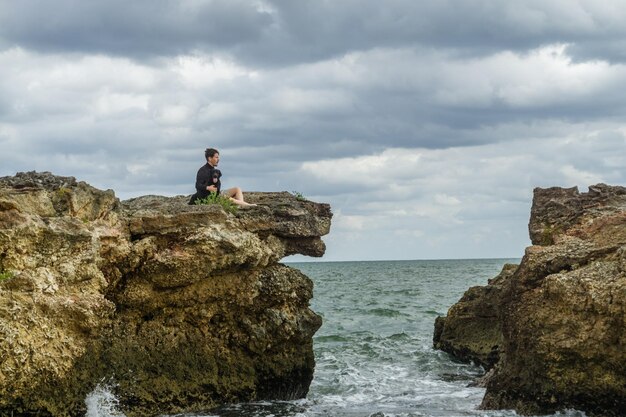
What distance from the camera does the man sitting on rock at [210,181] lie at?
2133 centimetres

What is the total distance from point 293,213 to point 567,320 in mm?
7858

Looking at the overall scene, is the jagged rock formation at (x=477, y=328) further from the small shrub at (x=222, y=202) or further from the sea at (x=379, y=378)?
the small shrub at (x=222, y=202)

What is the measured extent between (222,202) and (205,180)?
1.41m

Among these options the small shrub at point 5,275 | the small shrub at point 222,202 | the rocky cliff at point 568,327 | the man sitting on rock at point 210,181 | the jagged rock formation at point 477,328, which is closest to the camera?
the small shrub at point 5,275

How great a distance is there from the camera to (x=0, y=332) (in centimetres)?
1421

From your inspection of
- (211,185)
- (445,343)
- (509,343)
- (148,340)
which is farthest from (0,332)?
(445,343)

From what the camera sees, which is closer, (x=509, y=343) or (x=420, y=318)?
(x=509, y=343)

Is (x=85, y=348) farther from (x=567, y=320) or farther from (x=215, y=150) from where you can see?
(x=567, y=320)

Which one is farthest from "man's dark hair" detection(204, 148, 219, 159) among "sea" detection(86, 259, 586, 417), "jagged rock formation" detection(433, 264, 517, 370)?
"jagged rock formation" detection(433, 264, 517, 370)

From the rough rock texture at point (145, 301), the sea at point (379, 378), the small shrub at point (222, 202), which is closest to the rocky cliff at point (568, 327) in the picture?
the sea at point (379, 378)

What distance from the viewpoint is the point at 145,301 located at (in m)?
18.4

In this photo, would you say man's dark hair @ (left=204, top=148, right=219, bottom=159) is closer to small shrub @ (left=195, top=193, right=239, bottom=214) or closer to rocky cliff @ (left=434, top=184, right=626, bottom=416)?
small shrub @ (left=195, top=193, right=239, bottom=214)

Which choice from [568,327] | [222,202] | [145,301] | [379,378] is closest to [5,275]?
[145,301]

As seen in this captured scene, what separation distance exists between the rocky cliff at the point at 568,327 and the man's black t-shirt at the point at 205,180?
7619 mm
